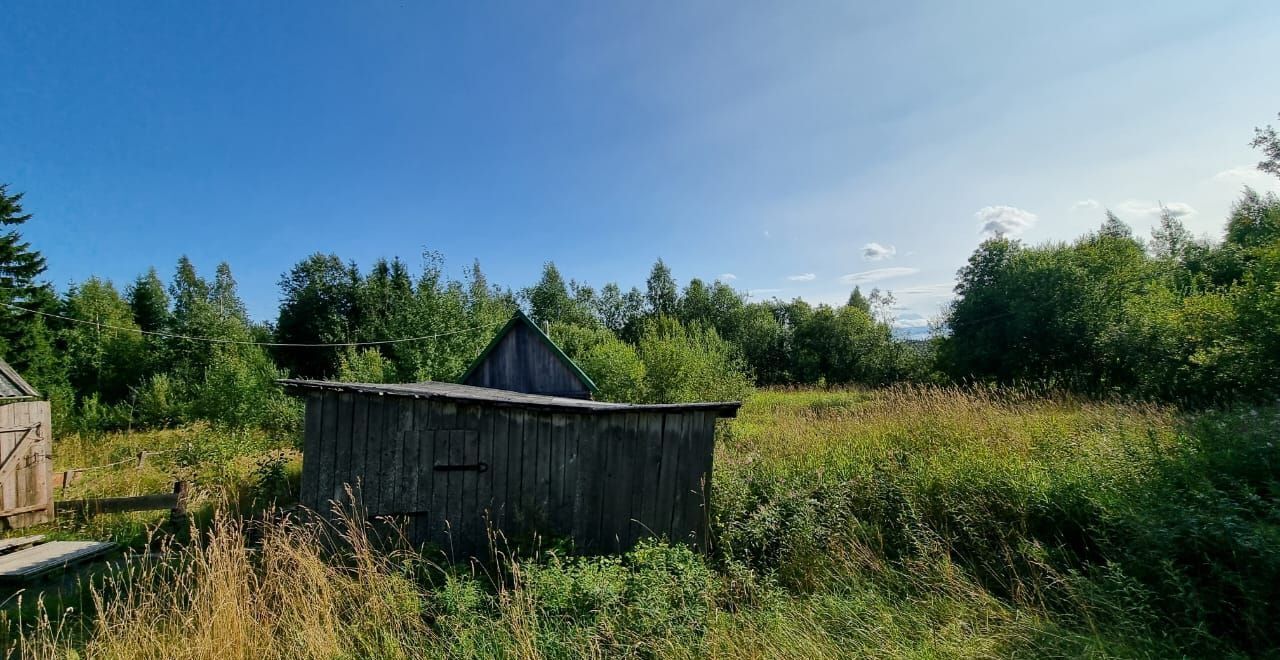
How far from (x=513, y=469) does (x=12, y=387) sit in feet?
32.3

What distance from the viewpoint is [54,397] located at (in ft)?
58.5

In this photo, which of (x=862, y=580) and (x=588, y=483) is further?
(x=588, y=483)

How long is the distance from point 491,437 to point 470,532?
1.22 m

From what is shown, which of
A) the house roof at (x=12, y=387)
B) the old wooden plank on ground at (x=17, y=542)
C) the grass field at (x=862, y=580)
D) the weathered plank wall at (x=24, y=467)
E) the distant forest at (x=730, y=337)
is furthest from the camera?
the distant forest at (x=730, y=337)

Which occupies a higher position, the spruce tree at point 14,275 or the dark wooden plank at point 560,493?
the spruce tree at point 14,275

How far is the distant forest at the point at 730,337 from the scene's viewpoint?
10.3 metres

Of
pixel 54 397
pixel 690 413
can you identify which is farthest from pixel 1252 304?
pixel 54 397

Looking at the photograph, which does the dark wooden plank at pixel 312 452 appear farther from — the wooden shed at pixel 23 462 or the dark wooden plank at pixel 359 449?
the wooden shed at pixel 23 462

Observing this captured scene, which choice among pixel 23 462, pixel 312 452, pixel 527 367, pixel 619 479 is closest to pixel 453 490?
pixel 312 452

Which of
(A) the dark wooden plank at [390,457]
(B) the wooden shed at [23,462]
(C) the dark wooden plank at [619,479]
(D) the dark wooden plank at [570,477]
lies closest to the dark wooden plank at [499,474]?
(D) the dark wooden plank at [570,477]

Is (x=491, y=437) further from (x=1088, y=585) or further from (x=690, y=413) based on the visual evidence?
(x=1088, y=585)

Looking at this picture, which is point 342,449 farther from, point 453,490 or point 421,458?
point 453,490

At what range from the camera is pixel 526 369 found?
11859mm

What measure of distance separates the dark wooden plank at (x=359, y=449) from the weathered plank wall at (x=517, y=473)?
0.01m
